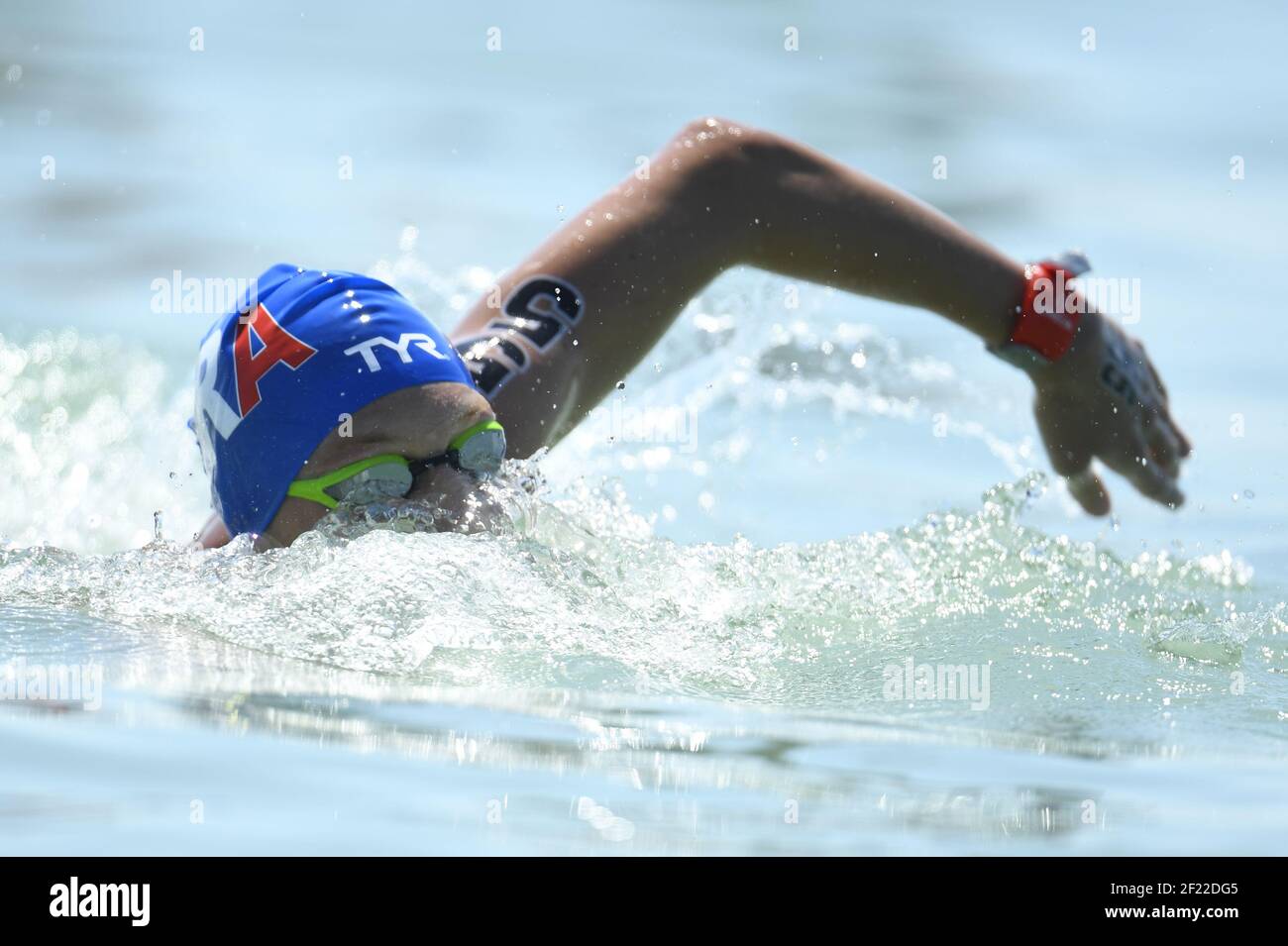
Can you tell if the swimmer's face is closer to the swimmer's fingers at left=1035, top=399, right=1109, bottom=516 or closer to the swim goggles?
the swim goggles

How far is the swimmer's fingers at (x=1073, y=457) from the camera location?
414 centimetres

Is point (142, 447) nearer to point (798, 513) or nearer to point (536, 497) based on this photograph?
point (798, 513)

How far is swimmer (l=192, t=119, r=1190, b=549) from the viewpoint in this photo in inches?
141

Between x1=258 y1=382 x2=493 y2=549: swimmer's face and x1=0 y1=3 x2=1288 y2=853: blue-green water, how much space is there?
0.50ft

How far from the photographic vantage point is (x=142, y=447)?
6.91m

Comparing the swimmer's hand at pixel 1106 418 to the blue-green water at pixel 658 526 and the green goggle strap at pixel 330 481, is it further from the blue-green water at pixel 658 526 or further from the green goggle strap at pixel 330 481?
the green goggle strap at pixel 330 481

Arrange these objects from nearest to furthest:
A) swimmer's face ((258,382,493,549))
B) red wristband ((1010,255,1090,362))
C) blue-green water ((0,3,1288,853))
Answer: blue-green water ((0,3,1288,853)), swimmer's face ((258,382,493,549)), red wristband ((1010,255,1090,362))

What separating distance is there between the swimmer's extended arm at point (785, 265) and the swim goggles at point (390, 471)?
293 millimetres

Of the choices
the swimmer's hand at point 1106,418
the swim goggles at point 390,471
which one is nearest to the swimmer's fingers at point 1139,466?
the swimmer's hand at point 1106,418

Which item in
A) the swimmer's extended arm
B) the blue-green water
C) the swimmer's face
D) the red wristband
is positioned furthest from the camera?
the red wristband

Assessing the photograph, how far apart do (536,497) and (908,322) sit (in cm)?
429

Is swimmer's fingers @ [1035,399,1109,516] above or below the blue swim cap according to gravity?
below

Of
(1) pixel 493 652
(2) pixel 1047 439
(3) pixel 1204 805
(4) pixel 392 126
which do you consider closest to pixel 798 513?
(2) pixel 1047 439

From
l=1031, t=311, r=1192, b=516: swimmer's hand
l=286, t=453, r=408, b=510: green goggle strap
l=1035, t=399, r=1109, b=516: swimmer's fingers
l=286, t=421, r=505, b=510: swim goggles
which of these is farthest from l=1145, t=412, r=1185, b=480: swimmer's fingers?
l=286, t=453, r=408, b=510: green goggle strap
